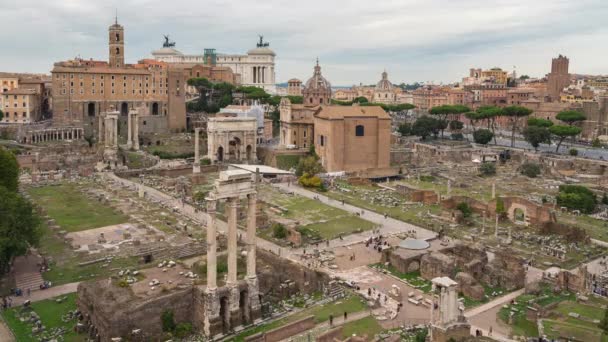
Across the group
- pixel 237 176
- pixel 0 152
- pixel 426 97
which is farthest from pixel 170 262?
pixel 426 97

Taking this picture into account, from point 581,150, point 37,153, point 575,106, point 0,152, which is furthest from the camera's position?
point 575,106

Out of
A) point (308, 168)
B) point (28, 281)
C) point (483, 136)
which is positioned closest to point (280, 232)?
point (28, 281)

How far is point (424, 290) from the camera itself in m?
29.2

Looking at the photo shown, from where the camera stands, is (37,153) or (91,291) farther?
(37,153)

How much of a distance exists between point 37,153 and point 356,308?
48.1 metres

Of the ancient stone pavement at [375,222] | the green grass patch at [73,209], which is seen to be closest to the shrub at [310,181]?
the ancient stone pavement at [375,222]

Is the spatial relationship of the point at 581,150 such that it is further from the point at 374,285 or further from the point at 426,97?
the point at 426,97

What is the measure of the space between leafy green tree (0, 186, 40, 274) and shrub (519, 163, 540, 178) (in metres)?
49.6

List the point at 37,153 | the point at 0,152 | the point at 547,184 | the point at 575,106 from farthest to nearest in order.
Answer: the point at 575,106 → the point at 37,153 → the point at 547,184 → the point at 0,152

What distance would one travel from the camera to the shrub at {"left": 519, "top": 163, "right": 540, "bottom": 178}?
60875mm

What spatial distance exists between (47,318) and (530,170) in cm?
5140

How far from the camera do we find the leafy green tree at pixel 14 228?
2678 cm

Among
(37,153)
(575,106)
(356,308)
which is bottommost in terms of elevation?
(356,308)

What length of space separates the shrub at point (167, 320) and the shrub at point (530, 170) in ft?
158
